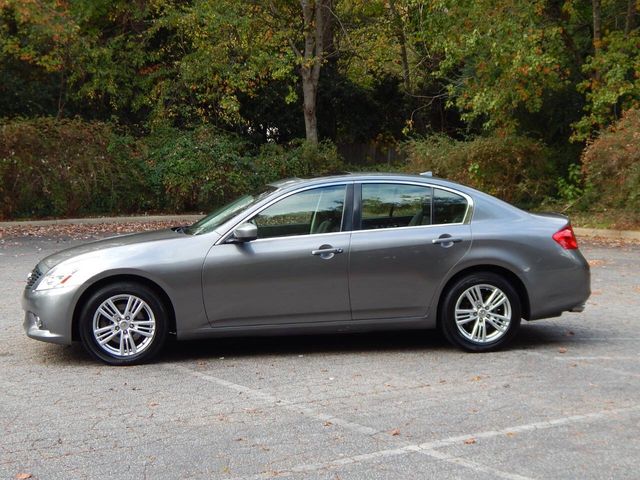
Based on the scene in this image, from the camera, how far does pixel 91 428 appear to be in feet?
18.6

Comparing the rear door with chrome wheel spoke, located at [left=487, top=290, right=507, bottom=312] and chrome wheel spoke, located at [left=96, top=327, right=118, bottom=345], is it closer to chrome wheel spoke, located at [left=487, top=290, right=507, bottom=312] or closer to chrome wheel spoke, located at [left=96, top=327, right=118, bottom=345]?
chrome wheel spoke, located at [left=487, top=290, right=507, bottom=312]

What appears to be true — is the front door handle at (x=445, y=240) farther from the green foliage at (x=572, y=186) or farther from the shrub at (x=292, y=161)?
the shrub at (x=292, y=161)

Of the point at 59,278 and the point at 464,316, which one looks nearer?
the point at 59,278

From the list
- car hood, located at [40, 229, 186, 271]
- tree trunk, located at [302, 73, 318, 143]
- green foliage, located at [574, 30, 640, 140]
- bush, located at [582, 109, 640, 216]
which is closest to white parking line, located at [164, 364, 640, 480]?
car hood, located at [40, 229, 186, 271]

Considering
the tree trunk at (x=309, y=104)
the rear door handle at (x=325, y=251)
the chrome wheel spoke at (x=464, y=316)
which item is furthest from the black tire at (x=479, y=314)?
the tree trunk at (x=309, y=104)

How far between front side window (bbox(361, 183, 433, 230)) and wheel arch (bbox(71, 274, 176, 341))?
1.78 m

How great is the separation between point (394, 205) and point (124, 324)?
2.51 metres

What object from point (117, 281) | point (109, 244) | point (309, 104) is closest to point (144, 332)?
point (117, 281)

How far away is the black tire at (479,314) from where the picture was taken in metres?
7.50

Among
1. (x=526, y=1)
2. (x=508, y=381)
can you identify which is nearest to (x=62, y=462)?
(x=508, y=381)

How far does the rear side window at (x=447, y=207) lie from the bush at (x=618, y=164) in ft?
32.8

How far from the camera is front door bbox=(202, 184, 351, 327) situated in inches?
284

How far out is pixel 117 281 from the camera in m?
7.20

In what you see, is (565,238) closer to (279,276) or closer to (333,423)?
(279,276)
